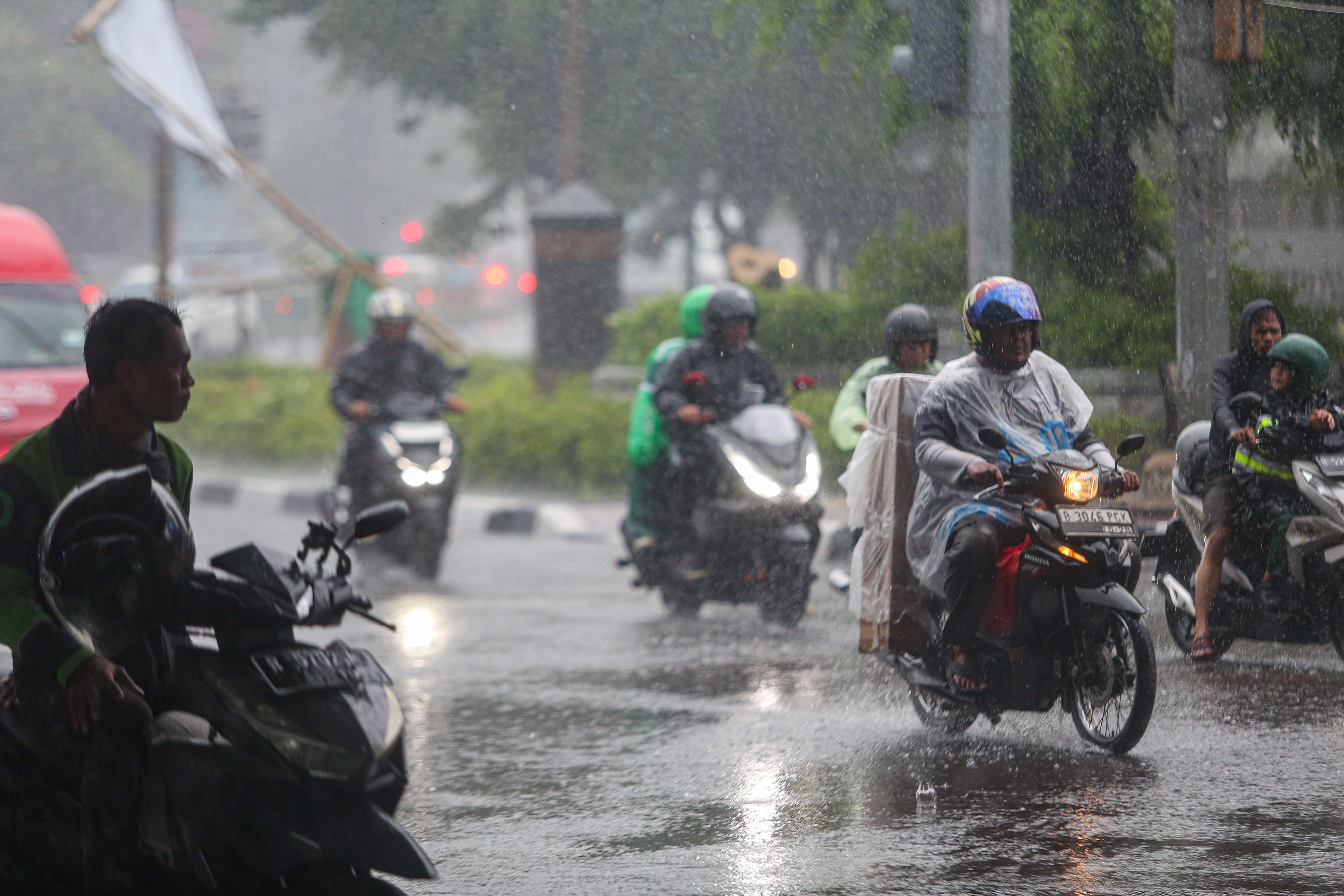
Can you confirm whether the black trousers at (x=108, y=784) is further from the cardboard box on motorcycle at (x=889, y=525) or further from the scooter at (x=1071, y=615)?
the cardboard box on motorcycle at (x=889, y=525)

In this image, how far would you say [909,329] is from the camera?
820cm

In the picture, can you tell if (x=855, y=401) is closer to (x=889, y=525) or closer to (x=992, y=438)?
(x=889, y=525)

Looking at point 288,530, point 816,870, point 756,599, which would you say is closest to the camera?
point 816,870

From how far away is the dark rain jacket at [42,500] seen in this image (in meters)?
3.28

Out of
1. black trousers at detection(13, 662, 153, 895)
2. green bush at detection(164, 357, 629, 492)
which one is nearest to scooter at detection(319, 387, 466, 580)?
green bush at detection(164, 357, 629, 492)

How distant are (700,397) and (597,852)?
4.75 m

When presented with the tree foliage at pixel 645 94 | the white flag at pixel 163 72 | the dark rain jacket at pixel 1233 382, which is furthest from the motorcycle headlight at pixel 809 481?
the tree foliage at pixel 645 94

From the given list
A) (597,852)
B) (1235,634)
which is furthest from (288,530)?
(597,852)

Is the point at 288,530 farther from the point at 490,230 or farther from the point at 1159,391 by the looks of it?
the point at 490,230

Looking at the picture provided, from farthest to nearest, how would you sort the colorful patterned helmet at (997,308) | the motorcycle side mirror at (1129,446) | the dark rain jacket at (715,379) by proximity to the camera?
the dark rain jacket at (715,379), the colorful patterned helmet at (997,308), the motorcycle side mirror at (1129,446)

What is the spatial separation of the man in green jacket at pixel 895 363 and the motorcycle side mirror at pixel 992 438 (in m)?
2.40

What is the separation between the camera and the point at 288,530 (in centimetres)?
1495

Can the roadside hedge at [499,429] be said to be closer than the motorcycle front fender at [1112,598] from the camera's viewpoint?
No

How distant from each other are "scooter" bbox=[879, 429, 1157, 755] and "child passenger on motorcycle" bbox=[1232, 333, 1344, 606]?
1.37 m
